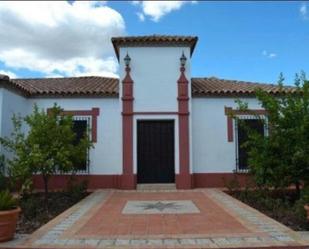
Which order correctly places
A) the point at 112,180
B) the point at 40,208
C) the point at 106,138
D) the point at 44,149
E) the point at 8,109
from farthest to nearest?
the point at 106,138
the point at 112,180
the point at 8,109
the point at 44,149
the point at 40,208

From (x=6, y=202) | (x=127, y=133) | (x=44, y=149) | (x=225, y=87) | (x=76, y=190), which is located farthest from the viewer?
(x=225, y=87)

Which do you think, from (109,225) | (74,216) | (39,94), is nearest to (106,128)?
(39,94)

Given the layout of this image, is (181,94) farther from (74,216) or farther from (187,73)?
(74,216)

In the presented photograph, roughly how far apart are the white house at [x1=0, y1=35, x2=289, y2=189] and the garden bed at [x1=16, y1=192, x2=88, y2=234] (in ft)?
7.15

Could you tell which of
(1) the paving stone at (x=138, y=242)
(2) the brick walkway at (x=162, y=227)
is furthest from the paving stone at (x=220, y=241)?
(1) the paving stone at (x=138, y=242)

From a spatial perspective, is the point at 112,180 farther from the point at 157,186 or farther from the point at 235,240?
the point at 235,240

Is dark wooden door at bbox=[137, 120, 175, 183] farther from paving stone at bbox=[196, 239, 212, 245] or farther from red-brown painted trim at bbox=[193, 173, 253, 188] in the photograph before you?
paving stone at bbox=[196, 239, 212, 245]

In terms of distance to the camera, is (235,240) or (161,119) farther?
(161,119)

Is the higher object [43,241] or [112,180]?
[112,180]

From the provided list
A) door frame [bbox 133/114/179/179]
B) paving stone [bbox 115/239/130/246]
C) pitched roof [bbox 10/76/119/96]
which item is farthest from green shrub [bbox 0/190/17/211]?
door frame [bbox 133/114/179/179]

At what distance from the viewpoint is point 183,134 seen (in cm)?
1510

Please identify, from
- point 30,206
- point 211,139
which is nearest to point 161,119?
point 211,139

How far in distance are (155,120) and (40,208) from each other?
18.5ft

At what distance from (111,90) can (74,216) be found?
22.3 feet
